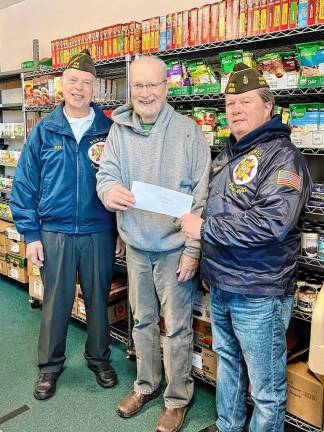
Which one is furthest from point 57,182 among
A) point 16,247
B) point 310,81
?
point 16,247

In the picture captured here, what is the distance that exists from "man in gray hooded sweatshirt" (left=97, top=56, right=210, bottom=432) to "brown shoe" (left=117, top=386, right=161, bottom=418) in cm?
1

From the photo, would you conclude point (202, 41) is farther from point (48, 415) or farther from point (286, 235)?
point (48, 415)

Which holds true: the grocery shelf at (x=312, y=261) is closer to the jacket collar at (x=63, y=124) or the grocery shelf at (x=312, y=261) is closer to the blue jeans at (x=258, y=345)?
the blue jeans at (x=258, y=345)

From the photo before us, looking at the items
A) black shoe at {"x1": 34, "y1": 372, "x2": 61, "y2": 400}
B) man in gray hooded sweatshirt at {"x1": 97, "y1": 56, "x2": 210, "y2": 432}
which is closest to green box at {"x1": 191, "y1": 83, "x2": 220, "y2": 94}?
man in gray hooded sweatshirt at {"x1": 97, "y1": 56, "x2": 210, "y2": 432}

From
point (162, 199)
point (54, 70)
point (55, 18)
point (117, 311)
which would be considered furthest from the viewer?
point (55, 18)

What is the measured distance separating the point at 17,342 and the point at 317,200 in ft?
7.04

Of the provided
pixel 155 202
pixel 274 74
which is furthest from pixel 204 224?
→ pixel 274 74

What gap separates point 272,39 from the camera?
6.80ft

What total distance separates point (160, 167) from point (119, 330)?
4.72 ft

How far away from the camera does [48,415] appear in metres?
2.11

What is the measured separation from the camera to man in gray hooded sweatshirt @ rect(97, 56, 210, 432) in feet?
6.08

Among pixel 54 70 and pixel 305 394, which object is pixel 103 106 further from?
pixel 305 394

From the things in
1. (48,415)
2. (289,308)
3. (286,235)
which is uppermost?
(286,235)

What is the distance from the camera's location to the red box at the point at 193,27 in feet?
7.58
